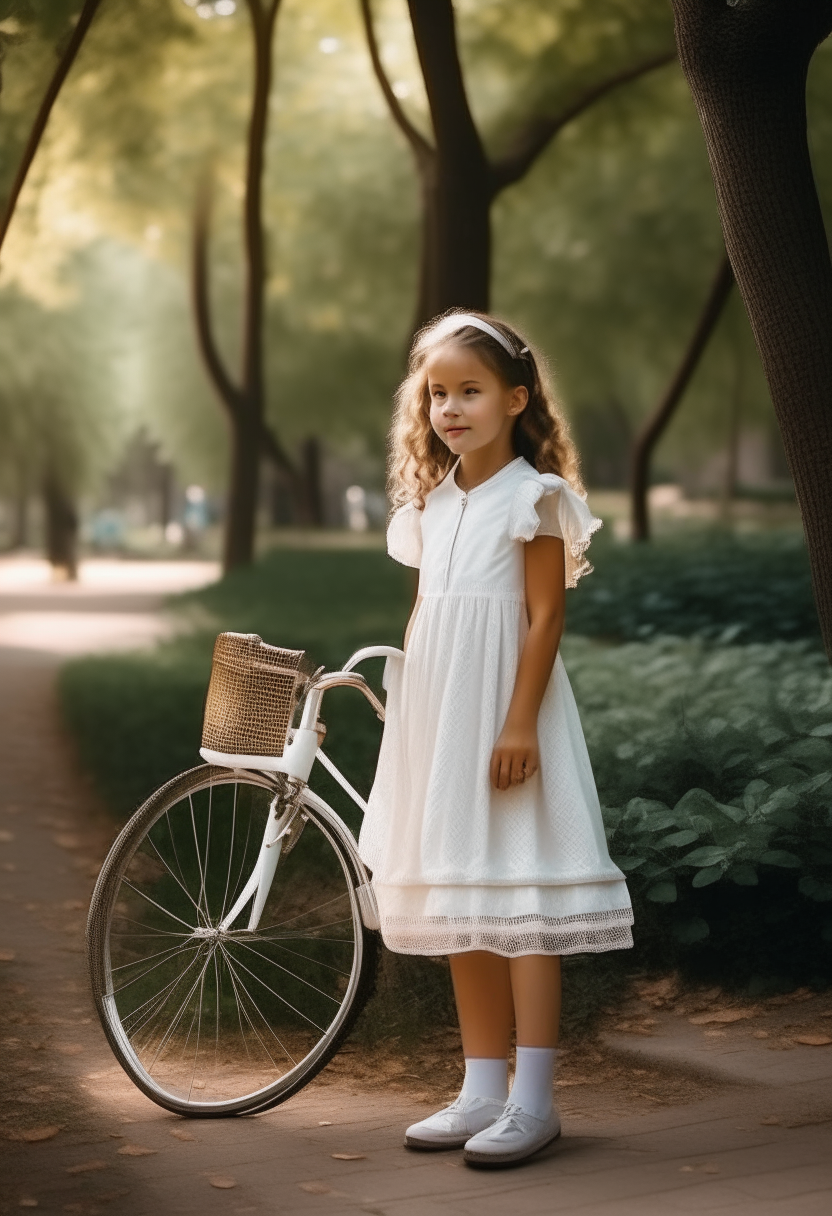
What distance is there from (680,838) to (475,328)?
1971 mm

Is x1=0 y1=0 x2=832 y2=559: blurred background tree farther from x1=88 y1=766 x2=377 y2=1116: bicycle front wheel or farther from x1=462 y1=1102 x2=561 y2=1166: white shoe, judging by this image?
x1=462 y1=1102 x2=561 y2=1166: white shoe

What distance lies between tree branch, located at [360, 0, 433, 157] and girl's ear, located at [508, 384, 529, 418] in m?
8.58

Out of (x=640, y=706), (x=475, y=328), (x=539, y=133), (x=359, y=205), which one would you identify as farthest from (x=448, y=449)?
(x=359, y=205)

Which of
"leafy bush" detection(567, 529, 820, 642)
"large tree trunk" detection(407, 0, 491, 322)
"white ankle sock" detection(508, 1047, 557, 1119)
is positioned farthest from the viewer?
"leafy bush" detection(567, 529, 820, 642)

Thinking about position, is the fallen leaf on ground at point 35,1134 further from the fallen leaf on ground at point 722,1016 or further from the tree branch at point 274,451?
the tree branch at point 274,451

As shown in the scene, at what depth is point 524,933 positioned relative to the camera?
12.9ft

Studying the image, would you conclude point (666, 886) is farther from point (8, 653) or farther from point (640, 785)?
point (8, 653)

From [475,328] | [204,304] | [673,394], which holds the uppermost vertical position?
[204,304]

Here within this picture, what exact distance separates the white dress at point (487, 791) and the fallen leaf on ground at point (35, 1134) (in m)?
0.96

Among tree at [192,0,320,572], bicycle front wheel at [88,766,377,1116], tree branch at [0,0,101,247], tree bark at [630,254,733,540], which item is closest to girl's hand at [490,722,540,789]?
bicycle front wheel at [88,766,377,1116]

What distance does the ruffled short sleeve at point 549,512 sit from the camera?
3.98 m

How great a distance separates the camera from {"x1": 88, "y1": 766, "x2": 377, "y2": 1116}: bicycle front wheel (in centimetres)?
432

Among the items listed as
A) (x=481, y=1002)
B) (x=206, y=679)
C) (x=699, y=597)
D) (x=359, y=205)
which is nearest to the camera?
(x=481, y=1002)

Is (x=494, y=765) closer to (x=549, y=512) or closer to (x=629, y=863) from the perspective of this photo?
(x=549, y=512)
